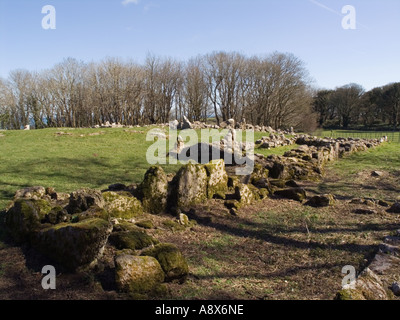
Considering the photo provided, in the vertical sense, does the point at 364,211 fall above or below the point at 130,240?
below

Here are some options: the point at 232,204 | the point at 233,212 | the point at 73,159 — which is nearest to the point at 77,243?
the point at 233,212

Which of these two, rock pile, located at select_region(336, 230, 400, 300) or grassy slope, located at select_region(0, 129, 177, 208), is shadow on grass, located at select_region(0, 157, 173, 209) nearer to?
grassy slope, located at select_region(0, 129, 177, 208)

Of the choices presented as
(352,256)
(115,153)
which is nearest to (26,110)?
(115,153)

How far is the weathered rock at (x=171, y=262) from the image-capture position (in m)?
4.43

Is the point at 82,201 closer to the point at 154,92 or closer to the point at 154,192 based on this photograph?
the point at 154,192

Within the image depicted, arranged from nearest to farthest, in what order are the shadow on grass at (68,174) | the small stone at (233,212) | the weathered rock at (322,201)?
the small stone at (233,212), the weathered rock at (322,201), the shadow on grass at (68,174)

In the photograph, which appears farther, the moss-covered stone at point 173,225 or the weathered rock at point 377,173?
the weathered rock at point 377,173

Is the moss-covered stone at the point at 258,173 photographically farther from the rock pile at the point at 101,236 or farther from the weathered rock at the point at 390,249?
the weathered rock at the point at 390,249

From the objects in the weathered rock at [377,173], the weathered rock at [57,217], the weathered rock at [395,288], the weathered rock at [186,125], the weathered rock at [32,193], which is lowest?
the weathered rock at [395,288]

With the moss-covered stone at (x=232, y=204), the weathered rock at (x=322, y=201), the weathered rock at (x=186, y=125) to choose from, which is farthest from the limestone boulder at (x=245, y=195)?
the weathered rock at (x=186, y=125)

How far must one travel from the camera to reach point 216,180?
8.64m

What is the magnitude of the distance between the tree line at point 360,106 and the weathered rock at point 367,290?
5437 cm

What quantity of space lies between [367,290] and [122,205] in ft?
15.4
